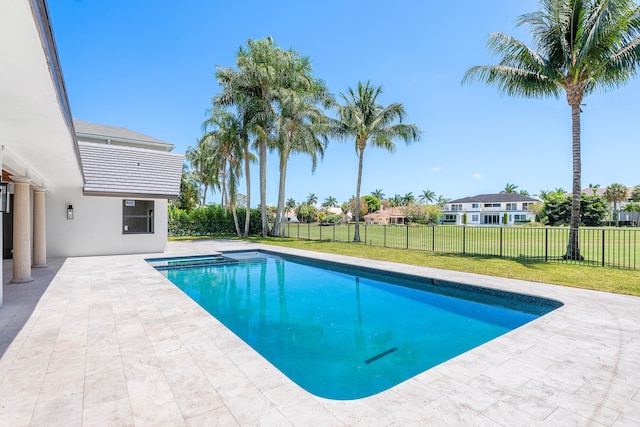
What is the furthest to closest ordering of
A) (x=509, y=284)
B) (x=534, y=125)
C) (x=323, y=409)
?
(x=534, y=125)
(x=509, y=284)
(x=323, y=409)

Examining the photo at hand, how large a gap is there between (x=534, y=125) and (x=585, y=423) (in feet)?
60.4

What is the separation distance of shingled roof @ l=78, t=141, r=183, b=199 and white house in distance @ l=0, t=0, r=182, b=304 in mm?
31

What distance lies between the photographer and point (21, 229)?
6488 mm

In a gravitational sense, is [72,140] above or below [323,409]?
above

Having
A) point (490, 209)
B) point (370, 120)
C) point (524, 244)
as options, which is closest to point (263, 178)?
point (370, 120)

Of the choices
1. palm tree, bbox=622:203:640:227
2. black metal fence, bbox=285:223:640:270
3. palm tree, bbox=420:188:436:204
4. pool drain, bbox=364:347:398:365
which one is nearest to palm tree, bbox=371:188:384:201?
palm tree, bbox=420:188:436:204

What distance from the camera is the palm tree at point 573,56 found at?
884 cm

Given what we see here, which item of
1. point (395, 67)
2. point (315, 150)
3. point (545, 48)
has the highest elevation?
point (395, 67)

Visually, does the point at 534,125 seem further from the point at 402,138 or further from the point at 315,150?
the point at 315,150

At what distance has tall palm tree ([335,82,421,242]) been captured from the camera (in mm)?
16984

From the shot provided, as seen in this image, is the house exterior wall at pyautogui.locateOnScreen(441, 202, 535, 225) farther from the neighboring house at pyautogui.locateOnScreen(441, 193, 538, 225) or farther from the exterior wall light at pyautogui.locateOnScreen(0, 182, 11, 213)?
the exterior wall light at pyautogui.locateOnScreen(0, 182, 11, 213)

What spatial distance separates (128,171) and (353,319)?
34.1 feet

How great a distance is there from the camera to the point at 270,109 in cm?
1962

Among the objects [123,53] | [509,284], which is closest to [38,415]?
[509,284]
